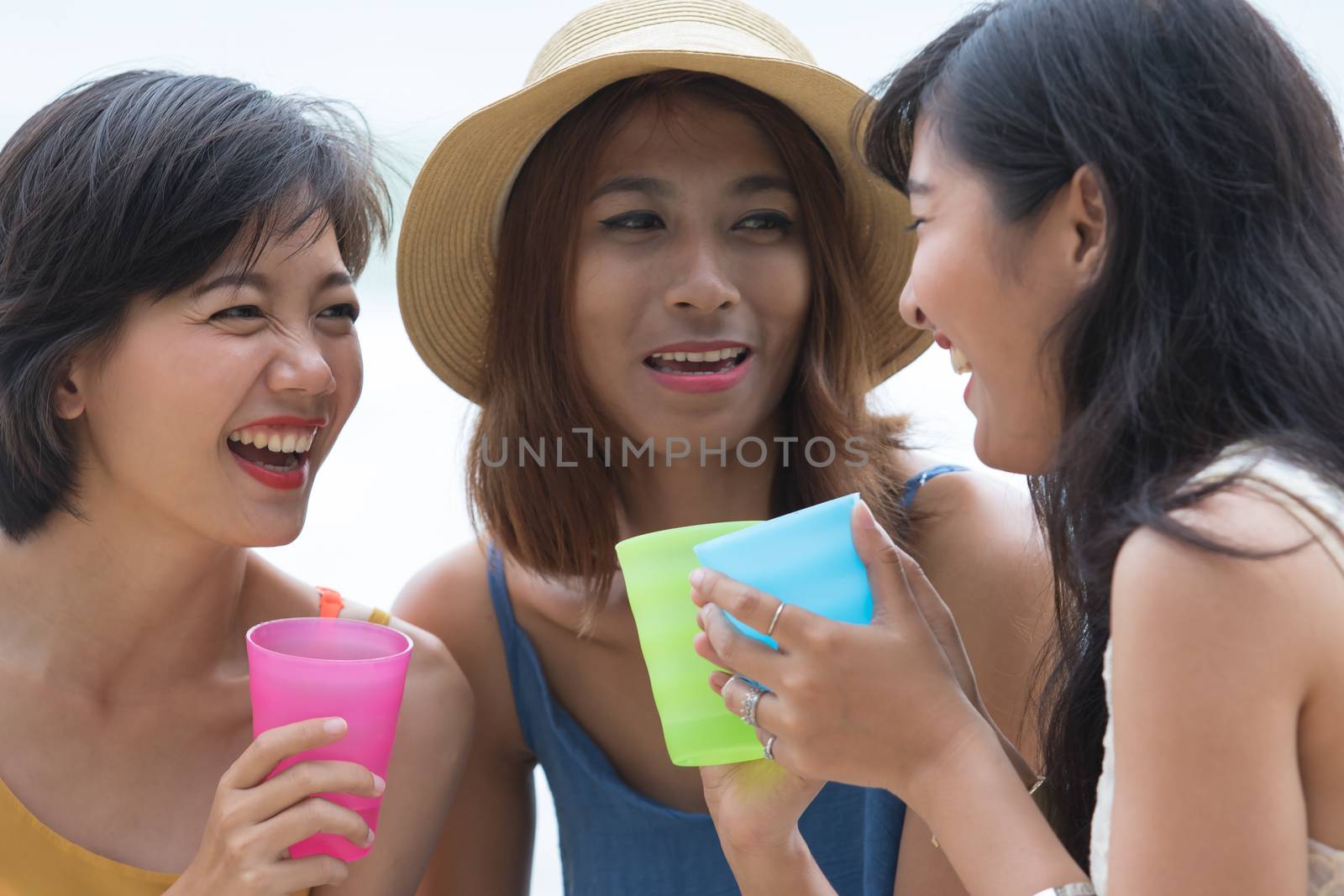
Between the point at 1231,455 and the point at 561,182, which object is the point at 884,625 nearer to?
the point at 1231,455

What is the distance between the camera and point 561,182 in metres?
1.87

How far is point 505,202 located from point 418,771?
871mm

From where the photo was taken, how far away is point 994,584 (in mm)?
1914

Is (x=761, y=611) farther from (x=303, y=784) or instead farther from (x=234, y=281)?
(x=234, y=281)

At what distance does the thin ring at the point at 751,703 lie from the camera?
1256mm

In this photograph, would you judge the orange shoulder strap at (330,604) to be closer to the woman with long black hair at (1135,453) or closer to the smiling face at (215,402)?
the smiling face at (215,402)

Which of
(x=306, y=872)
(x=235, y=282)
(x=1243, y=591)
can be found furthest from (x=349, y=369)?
(x=1243, y=591)

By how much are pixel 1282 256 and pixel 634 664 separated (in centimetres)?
123

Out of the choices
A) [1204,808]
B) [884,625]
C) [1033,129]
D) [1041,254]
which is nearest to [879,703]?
[884,625]

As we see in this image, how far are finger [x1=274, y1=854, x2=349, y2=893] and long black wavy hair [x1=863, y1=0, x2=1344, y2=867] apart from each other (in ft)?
2.77

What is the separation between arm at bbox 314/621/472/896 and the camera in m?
1.70

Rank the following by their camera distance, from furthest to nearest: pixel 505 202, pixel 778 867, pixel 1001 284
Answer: pixel 505 202 < pixel 778 867 < pixel 1001 284

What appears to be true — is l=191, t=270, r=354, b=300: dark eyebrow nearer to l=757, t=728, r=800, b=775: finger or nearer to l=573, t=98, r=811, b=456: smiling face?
l=573, t=98, r=811, b=456: smiling face

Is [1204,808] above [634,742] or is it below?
above
